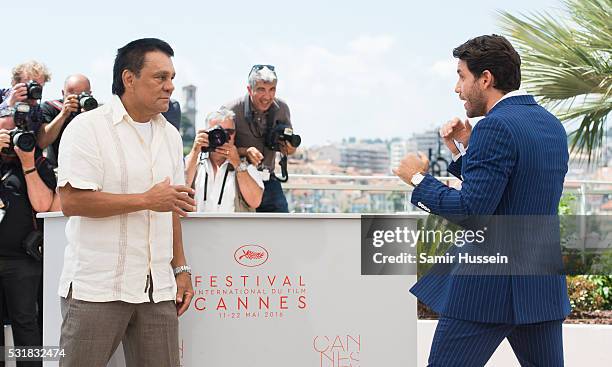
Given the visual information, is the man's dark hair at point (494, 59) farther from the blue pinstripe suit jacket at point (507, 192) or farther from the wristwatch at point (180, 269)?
the wristwatch at point (180, 269)

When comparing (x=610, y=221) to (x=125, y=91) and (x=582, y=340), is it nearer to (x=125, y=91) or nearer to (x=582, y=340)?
(x=582, y=340)

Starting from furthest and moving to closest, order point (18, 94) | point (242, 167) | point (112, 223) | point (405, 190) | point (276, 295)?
point (405, 190) → point (242, 167) → point (18, 94) → point (276, 295) → point (112, 223)

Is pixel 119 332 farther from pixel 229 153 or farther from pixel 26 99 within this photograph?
pixel 26 99

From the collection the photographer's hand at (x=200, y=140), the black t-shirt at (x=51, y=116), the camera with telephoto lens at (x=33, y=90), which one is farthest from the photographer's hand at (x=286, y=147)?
the camera with telephoto lens at (x=33, y=90)

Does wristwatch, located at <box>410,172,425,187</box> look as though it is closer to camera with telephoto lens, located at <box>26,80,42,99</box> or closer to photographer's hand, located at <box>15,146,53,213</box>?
photographer's hand, located at <box>15,146,53,213</box>

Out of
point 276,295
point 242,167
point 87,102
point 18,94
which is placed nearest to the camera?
point 276,295

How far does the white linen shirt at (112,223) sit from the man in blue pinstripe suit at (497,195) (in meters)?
0.85

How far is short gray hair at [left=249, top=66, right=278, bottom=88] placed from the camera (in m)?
4.67

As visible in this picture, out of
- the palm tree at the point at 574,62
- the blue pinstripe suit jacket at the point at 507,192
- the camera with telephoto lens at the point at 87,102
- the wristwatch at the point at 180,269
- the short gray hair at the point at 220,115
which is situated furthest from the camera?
the palm tree at the point at 574,62

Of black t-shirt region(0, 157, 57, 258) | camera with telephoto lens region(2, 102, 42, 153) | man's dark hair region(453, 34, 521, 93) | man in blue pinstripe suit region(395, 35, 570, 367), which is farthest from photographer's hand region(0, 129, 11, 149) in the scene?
man's dark hair region(453, 34, 521, 93)

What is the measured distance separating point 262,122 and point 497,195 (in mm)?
2312

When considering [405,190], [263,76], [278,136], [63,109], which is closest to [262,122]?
[278,136]

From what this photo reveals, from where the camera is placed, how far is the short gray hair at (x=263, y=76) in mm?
4668

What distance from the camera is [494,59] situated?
2764mm
